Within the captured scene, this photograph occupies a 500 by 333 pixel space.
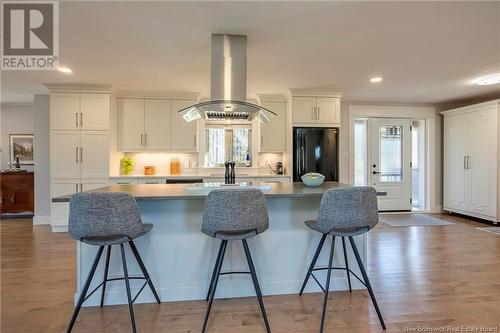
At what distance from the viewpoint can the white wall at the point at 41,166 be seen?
16.9 ft

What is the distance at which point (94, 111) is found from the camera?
4.62 metres

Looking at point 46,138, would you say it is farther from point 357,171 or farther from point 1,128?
point 357,171

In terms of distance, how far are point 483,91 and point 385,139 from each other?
1788 millimetres

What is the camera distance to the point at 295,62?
353 cm

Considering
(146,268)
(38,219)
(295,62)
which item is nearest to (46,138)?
(38,219)

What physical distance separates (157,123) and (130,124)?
464mm

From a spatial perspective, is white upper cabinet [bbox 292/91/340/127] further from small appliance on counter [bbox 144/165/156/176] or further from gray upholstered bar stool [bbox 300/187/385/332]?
gray upholstered bar stool [bbox 300/187/385/332]

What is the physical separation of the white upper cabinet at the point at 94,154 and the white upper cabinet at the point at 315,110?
3.20 meters

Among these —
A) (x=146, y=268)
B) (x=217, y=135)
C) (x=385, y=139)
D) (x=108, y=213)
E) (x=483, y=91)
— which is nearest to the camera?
(x=108, y=213)

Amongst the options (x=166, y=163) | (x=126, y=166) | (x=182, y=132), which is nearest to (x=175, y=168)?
(x=166, y=163)

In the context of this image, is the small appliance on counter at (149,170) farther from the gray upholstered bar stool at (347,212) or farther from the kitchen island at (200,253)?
the gray upholstered bar stool at (347,212)

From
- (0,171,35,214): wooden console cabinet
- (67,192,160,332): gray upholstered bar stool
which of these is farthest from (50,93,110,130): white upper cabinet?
(67,192,160,332): gray upholstered bar stool

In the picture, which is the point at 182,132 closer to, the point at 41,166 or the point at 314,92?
the point at 314,92

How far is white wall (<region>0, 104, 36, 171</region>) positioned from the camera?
6.30 metres
